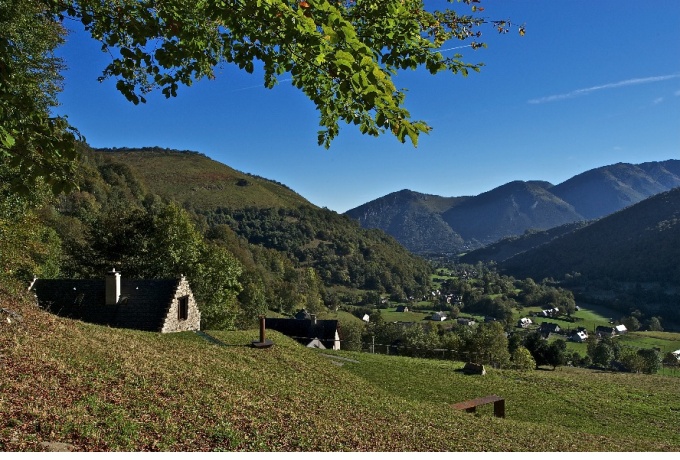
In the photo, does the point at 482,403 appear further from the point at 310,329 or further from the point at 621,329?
the point at 621,329

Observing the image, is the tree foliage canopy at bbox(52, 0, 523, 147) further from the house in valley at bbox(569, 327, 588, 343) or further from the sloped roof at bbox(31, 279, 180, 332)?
the house in valley at bbox(569, 327, 588, 343)

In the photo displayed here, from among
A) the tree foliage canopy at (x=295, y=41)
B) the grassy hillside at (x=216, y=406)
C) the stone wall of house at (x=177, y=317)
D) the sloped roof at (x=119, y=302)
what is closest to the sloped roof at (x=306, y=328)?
the stone wall of house at (x=177, y=317)

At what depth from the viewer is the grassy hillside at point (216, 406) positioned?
6.37m

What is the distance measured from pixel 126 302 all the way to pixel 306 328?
35039 millimetres

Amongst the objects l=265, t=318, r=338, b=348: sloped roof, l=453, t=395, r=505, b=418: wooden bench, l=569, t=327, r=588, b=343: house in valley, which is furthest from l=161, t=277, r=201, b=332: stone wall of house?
l=569, t=327, r=588, b=343: house in valley

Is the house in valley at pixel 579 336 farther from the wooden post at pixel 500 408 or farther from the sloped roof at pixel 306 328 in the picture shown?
the wooden post at pixel 500 408

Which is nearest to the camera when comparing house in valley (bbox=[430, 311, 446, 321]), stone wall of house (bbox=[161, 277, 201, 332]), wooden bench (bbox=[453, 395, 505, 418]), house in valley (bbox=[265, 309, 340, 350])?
wooden bench (bbox=[453, 395, 505, 418])

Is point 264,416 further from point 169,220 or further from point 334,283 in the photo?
point 334,283

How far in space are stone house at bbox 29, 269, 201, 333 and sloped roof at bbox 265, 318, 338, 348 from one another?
31.6 metres

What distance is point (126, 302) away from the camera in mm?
23406

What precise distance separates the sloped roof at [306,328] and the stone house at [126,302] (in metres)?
31.6

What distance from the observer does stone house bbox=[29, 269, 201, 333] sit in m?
22.6

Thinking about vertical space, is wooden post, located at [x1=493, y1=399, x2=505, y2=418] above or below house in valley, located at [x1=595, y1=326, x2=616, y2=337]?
above
